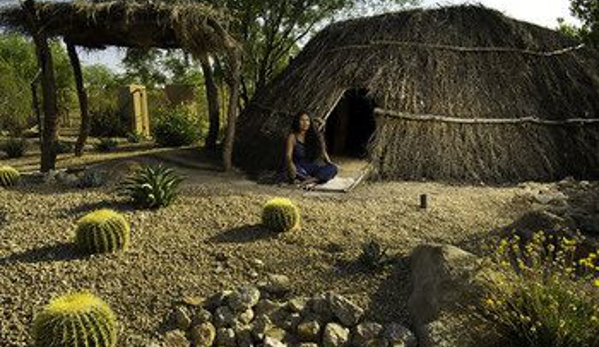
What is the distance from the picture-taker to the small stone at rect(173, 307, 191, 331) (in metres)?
4.87

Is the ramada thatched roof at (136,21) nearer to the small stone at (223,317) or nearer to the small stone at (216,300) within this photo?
the small stone at (216,300)

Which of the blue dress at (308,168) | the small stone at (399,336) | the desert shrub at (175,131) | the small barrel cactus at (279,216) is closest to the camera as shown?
→ the small stone at (399,336)

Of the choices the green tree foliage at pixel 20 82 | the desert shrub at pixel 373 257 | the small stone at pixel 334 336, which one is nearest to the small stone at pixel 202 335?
the small stone at pixel 334 336

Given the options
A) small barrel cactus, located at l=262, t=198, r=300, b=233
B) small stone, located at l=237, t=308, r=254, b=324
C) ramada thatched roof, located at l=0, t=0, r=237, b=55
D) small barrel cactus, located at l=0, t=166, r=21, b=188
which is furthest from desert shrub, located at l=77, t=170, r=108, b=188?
small stone, located at l=237, t=308, r=254, b=324

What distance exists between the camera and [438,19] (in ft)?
36.6

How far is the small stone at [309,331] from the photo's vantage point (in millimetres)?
4844

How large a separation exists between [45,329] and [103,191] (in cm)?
382

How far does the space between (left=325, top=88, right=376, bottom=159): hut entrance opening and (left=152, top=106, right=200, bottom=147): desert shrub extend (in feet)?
11.7

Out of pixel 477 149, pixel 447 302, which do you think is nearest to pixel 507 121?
pixel 477 149

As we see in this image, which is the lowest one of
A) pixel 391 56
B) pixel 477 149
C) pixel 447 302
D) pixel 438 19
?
pixel 447 302

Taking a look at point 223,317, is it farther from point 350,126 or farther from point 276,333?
point 350,126

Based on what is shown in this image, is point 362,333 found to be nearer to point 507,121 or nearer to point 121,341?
point 121,341

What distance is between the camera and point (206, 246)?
6020 mm

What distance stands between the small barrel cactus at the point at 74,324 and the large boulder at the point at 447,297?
2.49 metres
